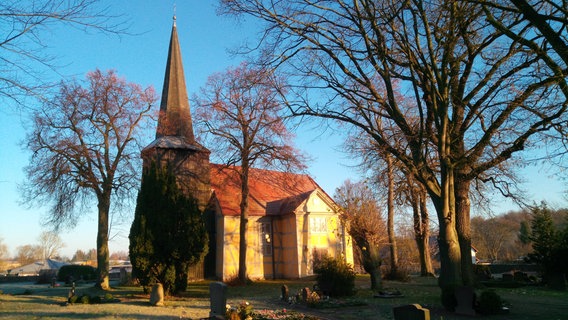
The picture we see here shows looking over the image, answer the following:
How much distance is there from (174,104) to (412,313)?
27.8 meters

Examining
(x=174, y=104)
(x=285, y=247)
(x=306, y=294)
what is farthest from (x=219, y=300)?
(x=174, y=104)

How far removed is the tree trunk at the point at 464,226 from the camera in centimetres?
1606

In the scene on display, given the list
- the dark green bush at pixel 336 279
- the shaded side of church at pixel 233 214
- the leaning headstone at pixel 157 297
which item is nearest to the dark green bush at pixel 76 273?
the shaded side of church at pixel 233 214

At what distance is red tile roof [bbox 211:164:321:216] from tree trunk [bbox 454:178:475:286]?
48.0ft

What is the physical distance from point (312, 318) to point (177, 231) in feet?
32.6

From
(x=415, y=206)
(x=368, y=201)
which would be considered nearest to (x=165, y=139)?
(x=368, y=201)

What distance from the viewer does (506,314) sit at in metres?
12.3

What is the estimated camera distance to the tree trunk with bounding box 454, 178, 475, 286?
16.1m

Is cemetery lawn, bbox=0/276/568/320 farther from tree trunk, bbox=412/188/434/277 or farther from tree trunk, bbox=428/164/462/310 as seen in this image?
tree trunk, bbox=412/188/434/277

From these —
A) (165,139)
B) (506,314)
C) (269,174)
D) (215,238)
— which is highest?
(165,139)

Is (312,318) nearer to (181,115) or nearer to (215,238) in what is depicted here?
(215,238)

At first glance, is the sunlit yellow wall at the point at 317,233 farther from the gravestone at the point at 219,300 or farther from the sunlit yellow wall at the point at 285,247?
the gravestone at the point at 219,300

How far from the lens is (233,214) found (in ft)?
105

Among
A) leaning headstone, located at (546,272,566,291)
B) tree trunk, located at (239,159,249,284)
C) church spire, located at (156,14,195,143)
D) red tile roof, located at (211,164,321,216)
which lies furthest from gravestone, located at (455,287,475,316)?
church spire, located at (156,14,195,143)
